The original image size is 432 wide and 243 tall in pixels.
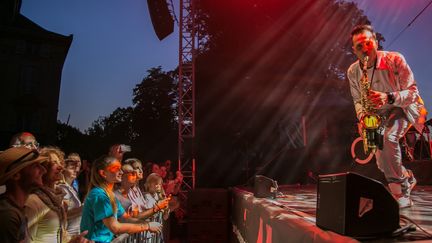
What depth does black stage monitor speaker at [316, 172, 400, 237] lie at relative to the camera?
1.69m

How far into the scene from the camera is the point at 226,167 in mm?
18281

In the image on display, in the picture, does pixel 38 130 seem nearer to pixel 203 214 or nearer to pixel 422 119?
pixel 203 214

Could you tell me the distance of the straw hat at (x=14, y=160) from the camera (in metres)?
2.06

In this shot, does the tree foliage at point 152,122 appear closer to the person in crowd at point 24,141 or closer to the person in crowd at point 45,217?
the person in crowd at point 24,141

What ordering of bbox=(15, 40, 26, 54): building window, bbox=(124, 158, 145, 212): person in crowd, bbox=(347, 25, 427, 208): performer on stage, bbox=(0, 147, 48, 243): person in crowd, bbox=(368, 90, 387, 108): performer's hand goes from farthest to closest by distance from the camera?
bbox=(15, 40, 26, 54): building window
bbox=(124, 158, 145, 212): person in crowd
bbox=(347, 25, 427, 208): performer on stage
bbox=(368, 90, 387, 108): performer's hand
bbox=(0, 147, 48, 243): person in crowd

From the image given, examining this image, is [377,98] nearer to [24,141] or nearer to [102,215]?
[102,215]

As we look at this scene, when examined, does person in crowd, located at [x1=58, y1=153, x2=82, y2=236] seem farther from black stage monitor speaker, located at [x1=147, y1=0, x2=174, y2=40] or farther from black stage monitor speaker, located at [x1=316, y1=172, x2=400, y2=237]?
black stage monitor speaker, located at [x1=147, y1=0, x2=174, y2=40]

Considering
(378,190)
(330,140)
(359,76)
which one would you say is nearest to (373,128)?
(359,76)

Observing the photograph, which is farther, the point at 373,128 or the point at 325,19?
the point at 325,19

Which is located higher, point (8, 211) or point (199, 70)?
point (199, 70)

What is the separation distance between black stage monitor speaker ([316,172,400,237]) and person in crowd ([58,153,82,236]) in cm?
308

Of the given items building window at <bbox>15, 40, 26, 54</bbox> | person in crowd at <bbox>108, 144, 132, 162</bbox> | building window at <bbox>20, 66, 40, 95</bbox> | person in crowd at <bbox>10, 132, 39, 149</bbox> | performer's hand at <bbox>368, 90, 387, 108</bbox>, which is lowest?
person in crowd at <bbox>108, 144, 132, 162</bbox>

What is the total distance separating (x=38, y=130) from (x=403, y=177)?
25.7 meters

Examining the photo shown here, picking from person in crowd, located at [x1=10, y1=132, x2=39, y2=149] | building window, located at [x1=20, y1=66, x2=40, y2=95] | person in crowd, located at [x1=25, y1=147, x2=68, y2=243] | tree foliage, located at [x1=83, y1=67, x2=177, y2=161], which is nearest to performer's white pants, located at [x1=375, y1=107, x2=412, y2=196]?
person in crowd, located at [x1=25, y1=147, x2=68, y2=243]
